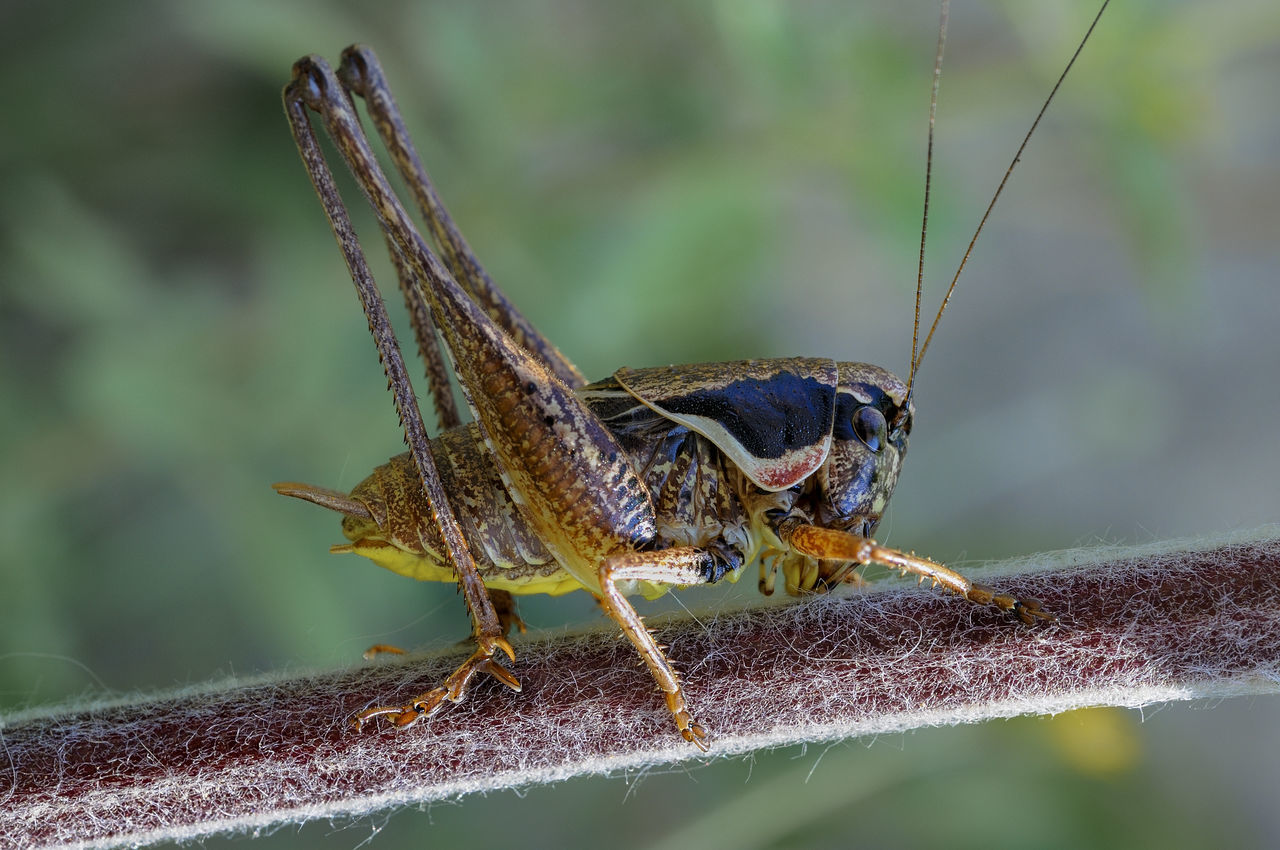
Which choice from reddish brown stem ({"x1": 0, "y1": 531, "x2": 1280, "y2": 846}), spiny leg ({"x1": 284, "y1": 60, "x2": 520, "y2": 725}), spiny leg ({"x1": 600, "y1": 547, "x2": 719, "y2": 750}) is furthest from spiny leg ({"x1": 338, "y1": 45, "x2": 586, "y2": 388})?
reddish brown stem ({"x1": 0, "y1": 531, "x2": 1280, "y2": 846})

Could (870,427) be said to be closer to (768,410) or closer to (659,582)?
(768,410)

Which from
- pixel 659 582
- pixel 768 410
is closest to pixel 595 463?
pixel 659 582

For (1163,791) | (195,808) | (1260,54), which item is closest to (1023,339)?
(1260,54)

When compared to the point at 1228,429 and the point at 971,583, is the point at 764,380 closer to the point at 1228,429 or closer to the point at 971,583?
the point at 971,583

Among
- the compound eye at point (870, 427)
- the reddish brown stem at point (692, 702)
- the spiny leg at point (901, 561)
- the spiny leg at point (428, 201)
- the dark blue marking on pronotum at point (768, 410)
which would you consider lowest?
the reddish brown stem at point (692, 702)

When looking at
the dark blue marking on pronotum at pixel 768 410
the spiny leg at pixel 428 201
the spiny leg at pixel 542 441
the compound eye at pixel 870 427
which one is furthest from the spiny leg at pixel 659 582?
the spiny leg at pixel 428 201

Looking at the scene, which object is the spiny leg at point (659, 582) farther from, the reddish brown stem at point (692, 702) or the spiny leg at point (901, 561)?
the spiny leg at point (901, 561)

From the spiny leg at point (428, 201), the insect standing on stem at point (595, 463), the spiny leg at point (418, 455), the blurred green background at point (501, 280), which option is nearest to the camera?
the spiny leg at point (418, 455)
